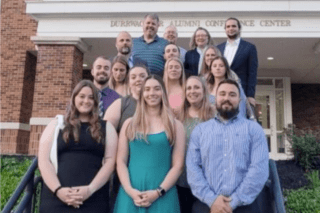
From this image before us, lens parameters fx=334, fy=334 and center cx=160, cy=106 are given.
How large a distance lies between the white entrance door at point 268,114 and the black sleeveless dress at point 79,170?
469 inches

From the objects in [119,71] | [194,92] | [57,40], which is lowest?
[194,92]

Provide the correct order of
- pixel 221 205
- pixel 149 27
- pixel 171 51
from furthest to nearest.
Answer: pixel 149 27, pixel 171 51, pixel 221 205

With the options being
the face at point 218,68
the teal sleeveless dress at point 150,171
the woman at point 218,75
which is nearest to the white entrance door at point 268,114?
the woman at point 218,75

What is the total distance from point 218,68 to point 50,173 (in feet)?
7.25

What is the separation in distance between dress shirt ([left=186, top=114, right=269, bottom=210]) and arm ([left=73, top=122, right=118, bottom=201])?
2.32ft

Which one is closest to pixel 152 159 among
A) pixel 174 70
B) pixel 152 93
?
pixel 152 93

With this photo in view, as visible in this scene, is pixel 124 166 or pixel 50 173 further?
pixel 124 166

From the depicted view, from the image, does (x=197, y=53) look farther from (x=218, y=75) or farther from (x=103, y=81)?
(x=103, y=81)

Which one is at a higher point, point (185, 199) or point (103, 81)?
point (103, 81)

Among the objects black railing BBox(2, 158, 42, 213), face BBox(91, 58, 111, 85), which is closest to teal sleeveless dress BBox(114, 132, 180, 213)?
black railing BBox(2, 158, 42, 213)

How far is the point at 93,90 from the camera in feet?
10.6

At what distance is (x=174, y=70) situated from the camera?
13.2 feet

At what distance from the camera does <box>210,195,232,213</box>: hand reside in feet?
9.10

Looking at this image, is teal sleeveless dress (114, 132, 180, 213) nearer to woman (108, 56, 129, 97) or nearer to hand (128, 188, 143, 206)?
hand (128, 188, 143, 206)
